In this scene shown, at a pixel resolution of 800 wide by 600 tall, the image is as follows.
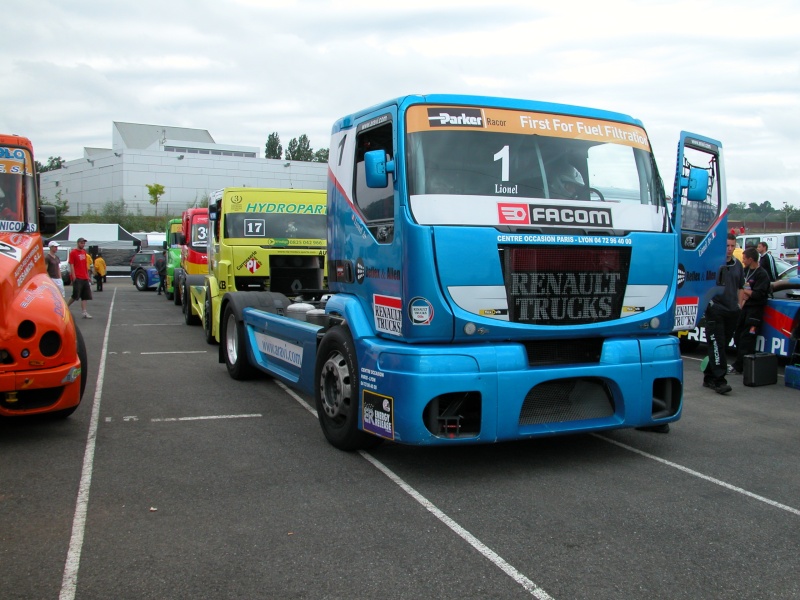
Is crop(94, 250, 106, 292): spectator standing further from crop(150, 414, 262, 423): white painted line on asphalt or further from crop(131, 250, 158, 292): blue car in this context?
crop(150, 414, 262, 423): white painted line on asphalt

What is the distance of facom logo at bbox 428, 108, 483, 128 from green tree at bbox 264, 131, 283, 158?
111m

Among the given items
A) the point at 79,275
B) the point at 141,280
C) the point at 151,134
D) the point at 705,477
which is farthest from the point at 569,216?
the point at 151,134

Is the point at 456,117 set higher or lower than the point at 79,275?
higher

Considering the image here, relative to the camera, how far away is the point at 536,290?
5.63 m

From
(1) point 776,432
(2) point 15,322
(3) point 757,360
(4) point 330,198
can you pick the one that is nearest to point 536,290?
(4) point 330,198

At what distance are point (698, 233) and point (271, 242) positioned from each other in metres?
6.21

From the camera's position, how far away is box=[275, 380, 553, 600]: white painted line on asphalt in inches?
150

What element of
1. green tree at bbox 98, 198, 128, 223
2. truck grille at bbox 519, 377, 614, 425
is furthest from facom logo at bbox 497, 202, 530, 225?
green tree at bbox 98, 198, 128, 223

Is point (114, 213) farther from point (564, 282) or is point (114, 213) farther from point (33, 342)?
point (564, 282)

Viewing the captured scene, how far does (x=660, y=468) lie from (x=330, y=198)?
3635 mm

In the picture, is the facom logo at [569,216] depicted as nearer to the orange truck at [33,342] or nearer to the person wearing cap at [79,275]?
the orange truck at [33,342]

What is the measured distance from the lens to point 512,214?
5645 mm

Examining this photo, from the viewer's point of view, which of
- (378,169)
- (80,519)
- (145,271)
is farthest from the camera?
(145,271)

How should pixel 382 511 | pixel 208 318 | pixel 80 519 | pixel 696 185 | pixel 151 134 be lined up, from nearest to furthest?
pixel 80 519
pixel 382 511
pixel 696 185
pixel 208 318
pixel 151 134
